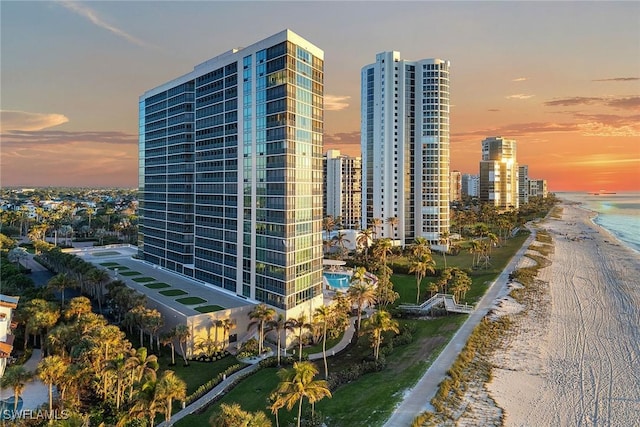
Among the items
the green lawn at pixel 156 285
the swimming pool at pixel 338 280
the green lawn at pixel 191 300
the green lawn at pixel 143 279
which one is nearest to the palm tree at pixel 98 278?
the green lawn at pixel 143 279

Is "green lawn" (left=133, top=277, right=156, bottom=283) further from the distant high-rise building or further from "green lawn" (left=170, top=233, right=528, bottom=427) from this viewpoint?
the distant high-rise building

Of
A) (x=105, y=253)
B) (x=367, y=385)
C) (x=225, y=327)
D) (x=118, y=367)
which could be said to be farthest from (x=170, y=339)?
(x=105, y=253)

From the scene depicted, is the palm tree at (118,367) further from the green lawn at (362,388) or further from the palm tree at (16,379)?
the green lawn at (362,388)

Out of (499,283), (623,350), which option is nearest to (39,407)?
(623,350)

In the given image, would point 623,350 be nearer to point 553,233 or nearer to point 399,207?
point 399,207

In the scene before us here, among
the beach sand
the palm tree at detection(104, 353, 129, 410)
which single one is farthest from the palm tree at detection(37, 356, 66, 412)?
the beach sand

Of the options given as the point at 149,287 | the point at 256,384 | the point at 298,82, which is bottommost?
the point at 256,384

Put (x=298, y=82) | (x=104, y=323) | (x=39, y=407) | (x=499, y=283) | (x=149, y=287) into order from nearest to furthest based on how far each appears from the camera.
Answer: (x=39, y=407)
(x=104, y=323)
(x=298, y=82)
(x=149, y=287)
(x=499, y=283)
